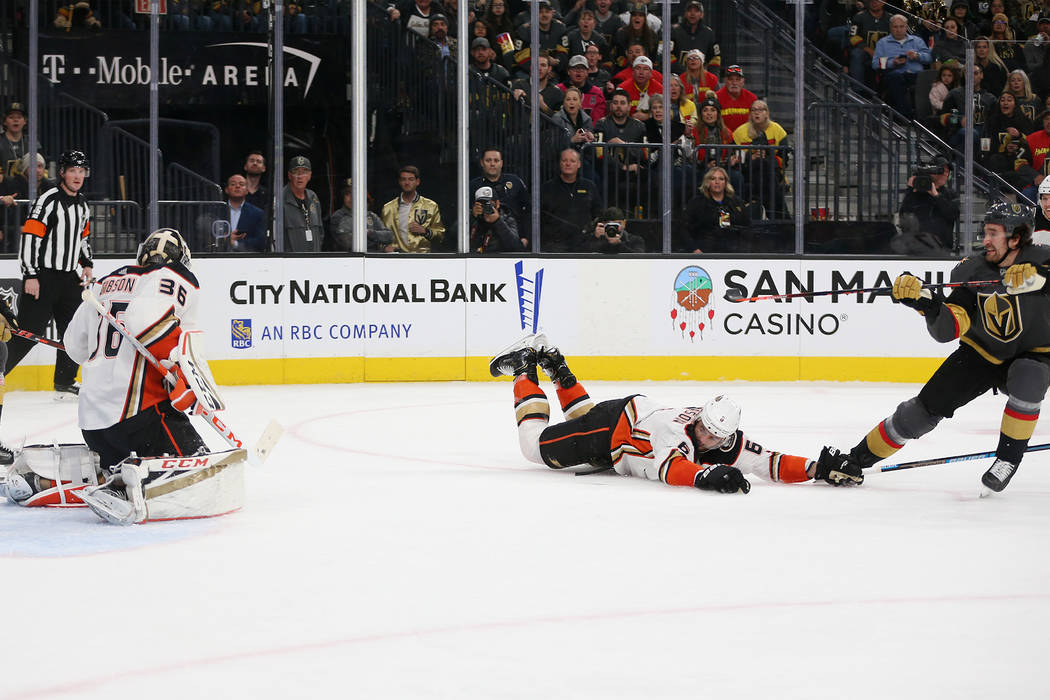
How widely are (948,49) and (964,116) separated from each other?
577 mm

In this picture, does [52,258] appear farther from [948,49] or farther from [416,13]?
[948,49]

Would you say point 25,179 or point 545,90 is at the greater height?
point 545,90

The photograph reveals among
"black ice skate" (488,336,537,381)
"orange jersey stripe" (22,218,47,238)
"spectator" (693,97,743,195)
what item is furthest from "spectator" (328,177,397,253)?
"black ice skate" (488,336,537,381)

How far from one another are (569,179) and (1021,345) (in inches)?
203

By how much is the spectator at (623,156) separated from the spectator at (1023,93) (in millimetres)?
2775

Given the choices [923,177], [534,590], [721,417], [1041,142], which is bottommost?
[534,590]

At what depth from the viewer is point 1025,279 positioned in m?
4.90

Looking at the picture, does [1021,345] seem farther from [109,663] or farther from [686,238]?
[686,238]

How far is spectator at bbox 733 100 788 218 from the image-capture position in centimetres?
980

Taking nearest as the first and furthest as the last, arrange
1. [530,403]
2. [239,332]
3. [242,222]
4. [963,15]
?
[530,403] < [239,332] < [242,222] < [963,15]

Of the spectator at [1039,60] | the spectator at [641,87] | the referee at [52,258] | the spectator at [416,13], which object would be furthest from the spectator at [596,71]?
the referee at [52,258]

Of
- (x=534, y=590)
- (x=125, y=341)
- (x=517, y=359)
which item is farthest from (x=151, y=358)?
(x=517, y=359)

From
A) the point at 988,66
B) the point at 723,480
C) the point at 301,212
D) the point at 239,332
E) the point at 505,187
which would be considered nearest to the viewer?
the point at 723,480

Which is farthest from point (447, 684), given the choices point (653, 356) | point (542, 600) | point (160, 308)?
point (653, 356)
